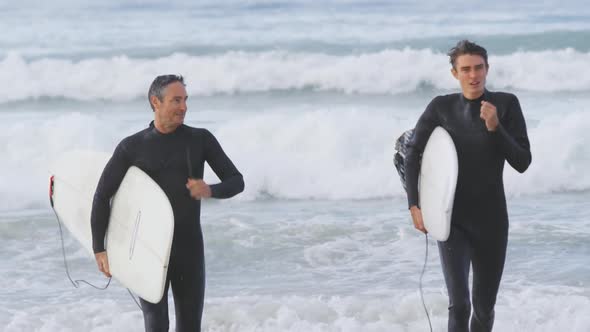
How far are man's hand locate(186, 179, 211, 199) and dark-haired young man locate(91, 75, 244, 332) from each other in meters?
0.10

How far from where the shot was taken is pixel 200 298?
350 centimetres

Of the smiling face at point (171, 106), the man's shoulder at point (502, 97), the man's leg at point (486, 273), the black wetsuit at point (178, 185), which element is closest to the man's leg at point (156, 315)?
the black wetsuit at point (178, 185)

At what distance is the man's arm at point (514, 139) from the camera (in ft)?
11.5

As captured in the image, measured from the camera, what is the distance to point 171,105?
335cm

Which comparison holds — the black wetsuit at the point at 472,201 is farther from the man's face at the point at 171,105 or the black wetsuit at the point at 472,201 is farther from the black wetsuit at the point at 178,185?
the man's face at the point at 171,105

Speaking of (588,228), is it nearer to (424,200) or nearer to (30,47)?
(424,200)

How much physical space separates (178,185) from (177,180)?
0.7 inches

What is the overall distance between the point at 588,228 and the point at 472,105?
4.53m

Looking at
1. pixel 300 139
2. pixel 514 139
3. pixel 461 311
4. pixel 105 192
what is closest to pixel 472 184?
pixel 514 139

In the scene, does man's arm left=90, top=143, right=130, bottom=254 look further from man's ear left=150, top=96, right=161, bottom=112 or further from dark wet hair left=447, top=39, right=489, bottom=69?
dark wet hair left=447, top=39, right=489, bottom=69

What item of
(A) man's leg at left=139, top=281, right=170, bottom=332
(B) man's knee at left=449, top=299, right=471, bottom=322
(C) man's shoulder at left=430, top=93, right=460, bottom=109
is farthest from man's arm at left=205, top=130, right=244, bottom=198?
(B) man's knee at left=449, top=299, right=471, bottom=322

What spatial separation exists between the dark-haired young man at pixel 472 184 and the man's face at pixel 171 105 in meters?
0.92

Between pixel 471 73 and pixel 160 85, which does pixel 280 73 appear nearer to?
pixel 471 73

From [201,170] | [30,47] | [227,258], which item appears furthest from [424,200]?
[30,47]
